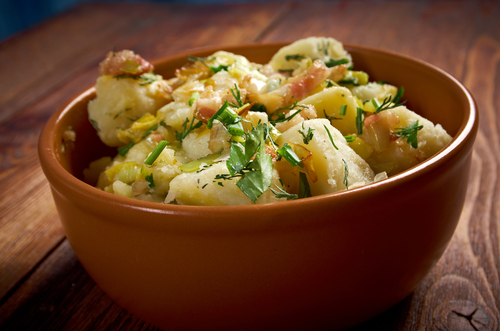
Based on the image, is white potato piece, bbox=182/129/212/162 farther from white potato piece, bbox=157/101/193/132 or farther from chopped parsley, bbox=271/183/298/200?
chopped parsley, bbox=271/183/298/200

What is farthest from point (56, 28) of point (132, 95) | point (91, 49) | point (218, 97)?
point (218, 97)

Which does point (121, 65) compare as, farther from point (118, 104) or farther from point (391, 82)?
point (391, 82)

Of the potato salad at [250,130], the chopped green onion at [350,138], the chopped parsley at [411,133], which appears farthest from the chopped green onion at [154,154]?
the chopped parsley at [411,133]

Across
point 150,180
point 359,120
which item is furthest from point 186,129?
point 359,120

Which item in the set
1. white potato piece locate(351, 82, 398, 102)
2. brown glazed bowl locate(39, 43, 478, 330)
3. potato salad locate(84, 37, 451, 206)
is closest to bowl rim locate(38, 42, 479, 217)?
brown glazed bowl locate(39, 43, 478, 330)

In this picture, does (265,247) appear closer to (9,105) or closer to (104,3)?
(9,105)

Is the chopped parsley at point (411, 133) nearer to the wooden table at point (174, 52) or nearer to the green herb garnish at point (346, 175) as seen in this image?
the green herb garnish at point (346, 175)
